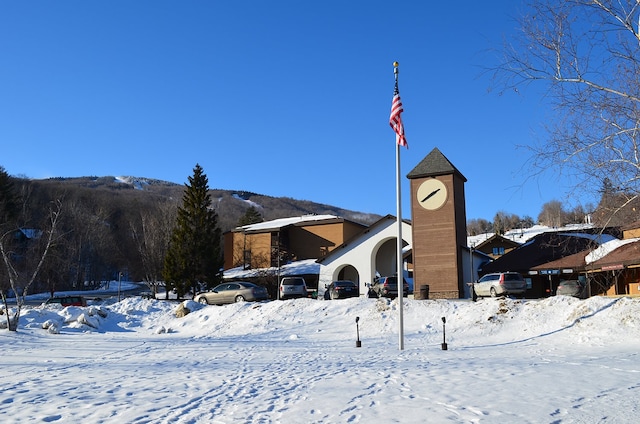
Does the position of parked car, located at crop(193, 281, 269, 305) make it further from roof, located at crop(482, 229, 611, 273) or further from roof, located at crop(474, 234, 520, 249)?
roof, located at crop(474, 234, 520, 249)

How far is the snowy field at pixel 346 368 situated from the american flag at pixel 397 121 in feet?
21.5

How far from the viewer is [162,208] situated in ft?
209

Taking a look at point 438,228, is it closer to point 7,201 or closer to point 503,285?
point 503,285

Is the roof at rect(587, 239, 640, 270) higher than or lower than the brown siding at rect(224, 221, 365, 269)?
lower

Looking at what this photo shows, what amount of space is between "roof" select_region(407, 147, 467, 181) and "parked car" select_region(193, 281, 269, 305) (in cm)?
1268

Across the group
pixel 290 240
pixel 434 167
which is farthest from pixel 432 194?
pixel 290 240

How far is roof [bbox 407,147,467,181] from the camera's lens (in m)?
35.9

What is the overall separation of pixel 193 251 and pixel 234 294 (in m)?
17.0

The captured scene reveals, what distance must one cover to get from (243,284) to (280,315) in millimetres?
7620

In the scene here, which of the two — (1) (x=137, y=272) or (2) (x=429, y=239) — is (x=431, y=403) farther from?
(1) (x=137, y=272)

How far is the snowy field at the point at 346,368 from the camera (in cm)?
799

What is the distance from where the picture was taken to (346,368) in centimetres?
1268

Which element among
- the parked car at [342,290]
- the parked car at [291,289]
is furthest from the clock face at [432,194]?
the parked car at [291,289]

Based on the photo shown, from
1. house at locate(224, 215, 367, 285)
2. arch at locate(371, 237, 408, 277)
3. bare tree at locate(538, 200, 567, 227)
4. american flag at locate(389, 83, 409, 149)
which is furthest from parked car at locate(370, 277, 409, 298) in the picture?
bare tree at locate(538, 200, 567, 227)
